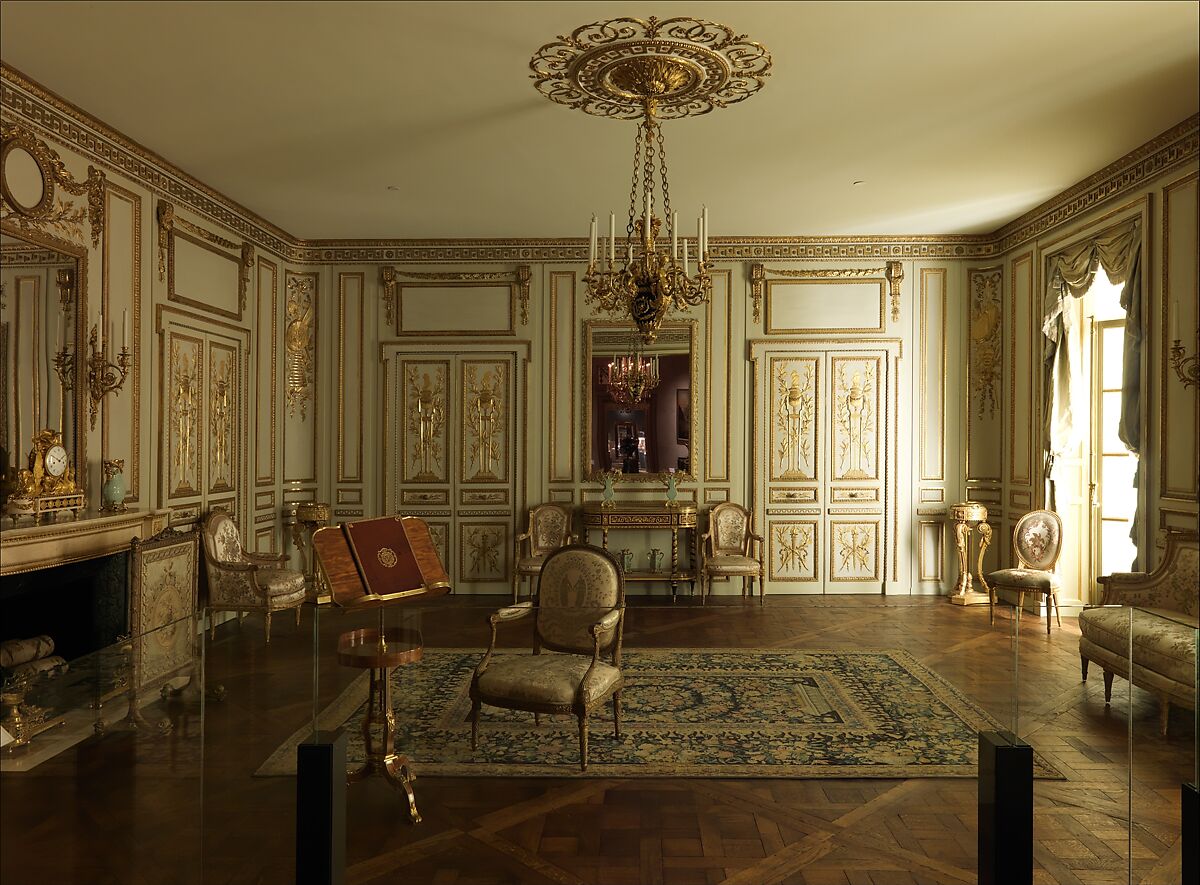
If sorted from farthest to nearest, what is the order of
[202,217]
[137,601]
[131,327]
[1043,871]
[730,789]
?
[202,217] < [131,327] < [137,601] < [730,789] < [1043,871]

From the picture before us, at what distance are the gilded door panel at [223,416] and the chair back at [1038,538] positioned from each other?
5.96 metres

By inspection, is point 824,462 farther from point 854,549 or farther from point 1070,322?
point 1070,322

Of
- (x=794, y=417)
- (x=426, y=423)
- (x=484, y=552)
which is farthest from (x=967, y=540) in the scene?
(x=426, y=423)

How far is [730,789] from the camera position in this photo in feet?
10.5

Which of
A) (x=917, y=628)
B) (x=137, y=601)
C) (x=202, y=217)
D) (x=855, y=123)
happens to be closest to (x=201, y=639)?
(x=137, y=601)

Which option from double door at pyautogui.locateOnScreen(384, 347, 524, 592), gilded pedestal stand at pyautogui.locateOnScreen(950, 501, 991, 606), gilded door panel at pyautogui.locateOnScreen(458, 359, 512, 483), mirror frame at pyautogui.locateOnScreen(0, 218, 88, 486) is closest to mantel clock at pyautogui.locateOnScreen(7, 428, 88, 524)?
mirror frame at pyautogui.locateOnScreen(0, 218, 88, 486)

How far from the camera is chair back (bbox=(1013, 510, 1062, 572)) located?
238 inches

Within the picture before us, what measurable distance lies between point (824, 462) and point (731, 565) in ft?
4.61

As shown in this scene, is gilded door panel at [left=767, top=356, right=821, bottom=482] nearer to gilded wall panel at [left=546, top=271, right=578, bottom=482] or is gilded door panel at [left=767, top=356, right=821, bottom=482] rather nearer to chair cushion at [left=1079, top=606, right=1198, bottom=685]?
gilded wall panel at [left=546, top=271, right=578, bottom=482]

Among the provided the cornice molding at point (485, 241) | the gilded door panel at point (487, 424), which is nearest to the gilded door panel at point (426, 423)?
the gilded door panel at point (487, 424)

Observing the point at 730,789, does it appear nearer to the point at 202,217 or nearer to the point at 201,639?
the point at 201,639

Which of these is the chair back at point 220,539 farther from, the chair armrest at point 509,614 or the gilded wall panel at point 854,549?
the gilded wall panel at point 854,549

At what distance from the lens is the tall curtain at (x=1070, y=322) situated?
17.3 ft

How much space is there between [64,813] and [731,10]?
354 cm
